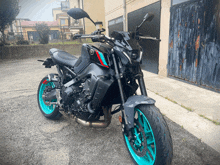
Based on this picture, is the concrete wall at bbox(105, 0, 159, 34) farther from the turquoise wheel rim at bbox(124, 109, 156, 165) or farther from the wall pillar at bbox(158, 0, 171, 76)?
the turquoise wheel rim at bbox(124, 109, 156, 165)

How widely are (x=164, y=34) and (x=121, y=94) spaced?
4766 millimetres

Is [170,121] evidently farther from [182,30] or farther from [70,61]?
[182,30]

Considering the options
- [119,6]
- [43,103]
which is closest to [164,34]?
[119,6]

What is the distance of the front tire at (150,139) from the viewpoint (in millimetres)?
1562

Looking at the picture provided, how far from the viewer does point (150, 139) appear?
1766mm

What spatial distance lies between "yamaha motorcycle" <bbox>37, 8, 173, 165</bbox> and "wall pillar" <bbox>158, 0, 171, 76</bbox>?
166 inches

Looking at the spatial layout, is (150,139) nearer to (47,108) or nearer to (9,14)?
(47,108)

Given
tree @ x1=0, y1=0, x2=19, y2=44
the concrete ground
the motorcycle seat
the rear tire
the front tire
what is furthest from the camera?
tree @ x1=0, y1=0, x2=19, y2=44

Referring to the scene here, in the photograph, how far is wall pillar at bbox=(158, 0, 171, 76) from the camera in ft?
18.4

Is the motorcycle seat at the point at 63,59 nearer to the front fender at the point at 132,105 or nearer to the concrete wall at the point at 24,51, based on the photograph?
the front fender at the point at 132,105

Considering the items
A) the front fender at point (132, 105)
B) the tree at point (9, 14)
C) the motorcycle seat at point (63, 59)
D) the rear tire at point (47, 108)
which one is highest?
the tree at point (9, 14)

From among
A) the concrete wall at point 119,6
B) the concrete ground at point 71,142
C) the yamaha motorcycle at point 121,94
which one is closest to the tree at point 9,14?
the concrete wall at point 119,6

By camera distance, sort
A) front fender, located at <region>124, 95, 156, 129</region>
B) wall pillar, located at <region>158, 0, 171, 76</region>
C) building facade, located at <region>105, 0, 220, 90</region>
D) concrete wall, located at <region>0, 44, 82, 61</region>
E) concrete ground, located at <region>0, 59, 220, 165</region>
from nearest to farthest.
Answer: front fender, located at <region>124, 95, 156, 129</region>
concrete ground, located at <region>0, 59, 220, 165</region>
building facade, located at <region>105, 0, 220, 90</region>
wall pillar, located at <region>158, 0, 171, 76</region>
concrete wall, located at <region>0, 44, 82, 61</region>

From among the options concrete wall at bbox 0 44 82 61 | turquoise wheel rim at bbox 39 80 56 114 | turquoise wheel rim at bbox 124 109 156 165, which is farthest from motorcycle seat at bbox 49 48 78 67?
concrete wall at bbox 0 44 82 61
